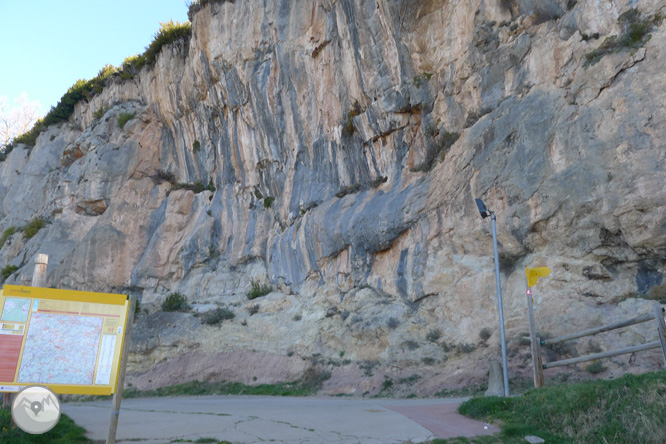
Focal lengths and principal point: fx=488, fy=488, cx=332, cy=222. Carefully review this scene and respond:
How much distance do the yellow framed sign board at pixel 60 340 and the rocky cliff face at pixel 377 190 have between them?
959cm

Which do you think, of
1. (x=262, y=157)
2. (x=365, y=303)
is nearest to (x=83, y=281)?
(x=262, y=157)

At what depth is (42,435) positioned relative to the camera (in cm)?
631

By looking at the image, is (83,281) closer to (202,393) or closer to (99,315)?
(202,393)

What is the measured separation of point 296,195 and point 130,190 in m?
13.2

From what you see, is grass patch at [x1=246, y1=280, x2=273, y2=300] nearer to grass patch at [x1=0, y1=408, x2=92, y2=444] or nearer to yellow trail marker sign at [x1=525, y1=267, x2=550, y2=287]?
yellow trail marker sign at [x1=525, y1=267, x2=550, y2=287]

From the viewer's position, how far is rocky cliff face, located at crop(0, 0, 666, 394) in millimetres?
13781

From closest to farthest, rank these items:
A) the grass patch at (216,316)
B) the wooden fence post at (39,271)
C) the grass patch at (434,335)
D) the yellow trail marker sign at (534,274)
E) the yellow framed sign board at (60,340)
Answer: the yellow framed sign board at (60,340)
the wooden fence post at (39,271)
the yellow trail marker sign at (534,274)
the grass patch at (434,335)
the grass patch at (216,316)

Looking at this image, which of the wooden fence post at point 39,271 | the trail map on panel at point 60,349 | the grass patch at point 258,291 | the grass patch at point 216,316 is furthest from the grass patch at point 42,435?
the grass patch at point 258,291

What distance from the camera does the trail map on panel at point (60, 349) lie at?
20.0 feet

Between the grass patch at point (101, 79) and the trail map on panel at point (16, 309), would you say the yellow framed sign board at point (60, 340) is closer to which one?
the trail map on panel at point (16, 309)

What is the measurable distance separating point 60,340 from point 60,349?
116 millimetres

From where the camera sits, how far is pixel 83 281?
Result: 27812 mm

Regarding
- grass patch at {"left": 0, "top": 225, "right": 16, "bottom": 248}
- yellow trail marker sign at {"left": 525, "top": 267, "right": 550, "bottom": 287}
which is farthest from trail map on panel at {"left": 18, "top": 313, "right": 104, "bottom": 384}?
grass patch at {"left": 0, "top": 225, "right": 16, "bottom": 248}

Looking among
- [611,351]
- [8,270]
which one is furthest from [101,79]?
[611,351]
